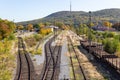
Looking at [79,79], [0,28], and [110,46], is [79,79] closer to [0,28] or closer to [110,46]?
[110,46]

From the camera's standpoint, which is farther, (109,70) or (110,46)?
(110,46)

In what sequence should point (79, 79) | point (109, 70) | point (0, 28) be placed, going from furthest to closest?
1. point (0, 28)
2. point (109, 70)
3. point (79, 79)

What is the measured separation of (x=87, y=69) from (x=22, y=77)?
8.29 m

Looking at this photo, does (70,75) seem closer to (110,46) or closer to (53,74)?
(53,74)

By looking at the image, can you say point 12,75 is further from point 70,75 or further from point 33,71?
point 70,75

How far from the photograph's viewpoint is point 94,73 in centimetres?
3034

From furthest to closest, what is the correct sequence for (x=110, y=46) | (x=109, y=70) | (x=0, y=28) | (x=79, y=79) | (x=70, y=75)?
1. (x=0, y=28)
2. (x=110, y=46)
3. (x=109, y=70)
4. (x=70, y=75)
5. (x=79, y=79)

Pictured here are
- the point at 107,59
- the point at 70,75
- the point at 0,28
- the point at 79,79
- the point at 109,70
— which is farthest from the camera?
the point at 0,28

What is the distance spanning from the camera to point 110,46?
2000 inches

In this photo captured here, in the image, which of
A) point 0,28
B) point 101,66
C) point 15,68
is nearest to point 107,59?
point 101,66

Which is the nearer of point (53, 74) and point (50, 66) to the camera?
point (53, 74)

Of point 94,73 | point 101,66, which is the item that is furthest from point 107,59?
point 94,73

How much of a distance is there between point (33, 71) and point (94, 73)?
22.4ft

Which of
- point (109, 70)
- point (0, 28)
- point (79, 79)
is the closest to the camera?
point (79, 79)
